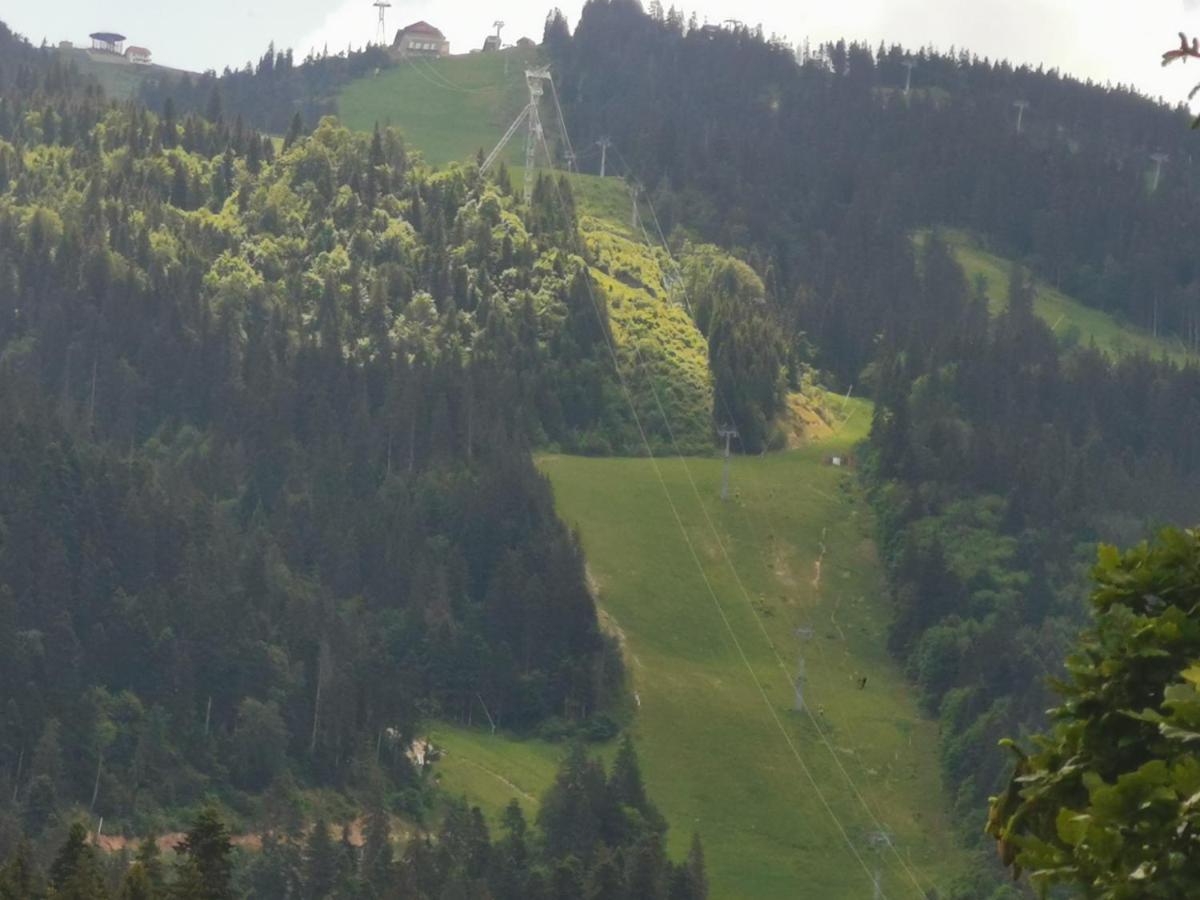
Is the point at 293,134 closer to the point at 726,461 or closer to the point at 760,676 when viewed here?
the point at 726,461

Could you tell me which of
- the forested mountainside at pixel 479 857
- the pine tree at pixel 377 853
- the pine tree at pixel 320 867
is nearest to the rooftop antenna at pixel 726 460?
the forested mountainside at pixel 479 857

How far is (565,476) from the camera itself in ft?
529

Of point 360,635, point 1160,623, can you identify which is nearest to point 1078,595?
point 360,635

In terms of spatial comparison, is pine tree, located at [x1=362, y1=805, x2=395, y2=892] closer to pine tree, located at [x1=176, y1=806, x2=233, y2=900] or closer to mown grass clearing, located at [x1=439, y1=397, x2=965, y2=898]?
mown grass clearing, located at [x1=439, y1=397, x2=965, y2=898]

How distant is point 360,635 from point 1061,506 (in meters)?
54.0

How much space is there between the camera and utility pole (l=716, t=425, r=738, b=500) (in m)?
162

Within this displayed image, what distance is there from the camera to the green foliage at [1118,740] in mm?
21078

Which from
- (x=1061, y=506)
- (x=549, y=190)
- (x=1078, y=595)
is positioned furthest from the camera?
(x=549, y=190)

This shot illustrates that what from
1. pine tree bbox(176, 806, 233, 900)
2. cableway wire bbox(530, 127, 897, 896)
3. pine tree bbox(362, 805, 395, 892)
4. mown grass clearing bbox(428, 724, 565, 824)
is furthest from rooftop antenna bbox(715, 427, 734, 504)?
pine tree bbox(176, 806, 233, 900)

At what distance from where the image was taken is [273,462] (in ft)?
514

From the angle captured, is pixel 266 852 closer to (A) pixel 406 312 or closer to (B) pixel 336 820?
(B) pixel 336 820

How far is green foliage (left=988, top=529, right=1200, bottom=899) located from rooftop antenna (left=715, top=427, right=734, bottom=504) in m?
136

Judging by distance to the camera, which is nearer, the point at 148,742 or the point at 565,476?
the point at 148,742

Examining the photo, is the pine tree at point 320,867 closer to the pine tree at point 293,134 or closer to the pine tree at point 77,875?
the pine tree at point 77,875
